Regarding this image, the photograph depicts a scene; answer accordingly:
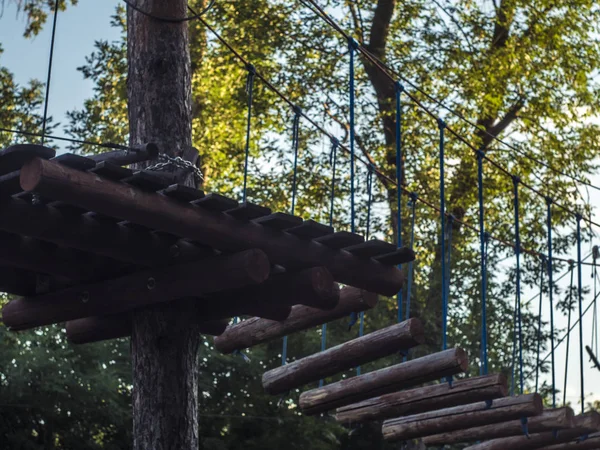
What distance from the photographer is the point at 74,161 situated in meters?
3.42

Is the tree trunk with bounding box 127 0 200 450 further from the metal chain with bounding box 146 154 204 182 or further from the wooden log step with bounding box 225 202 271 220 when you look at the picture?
the wooden log step with bounding box 225 202 271 220

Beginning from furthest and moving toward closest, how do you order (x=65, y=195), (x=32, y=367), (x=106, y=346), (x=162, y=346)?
(x=106, y=346), (x=32, y=367), (x=162, y=346), (x=65, y=195)

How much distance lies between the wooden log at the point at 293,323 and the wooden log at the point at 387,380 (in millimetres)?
371

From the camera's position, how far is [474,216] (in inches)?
495

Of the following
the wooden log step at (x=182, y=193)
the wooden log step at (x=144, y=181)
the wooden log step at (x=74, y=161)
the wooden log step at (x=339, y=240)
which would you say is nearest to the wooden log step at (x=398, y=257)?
the wooden log step at (x=339, y=240)

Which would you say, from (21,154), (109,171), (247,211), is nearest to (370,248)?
(247,211)

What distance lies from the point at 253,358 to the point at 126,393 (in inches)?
56.0

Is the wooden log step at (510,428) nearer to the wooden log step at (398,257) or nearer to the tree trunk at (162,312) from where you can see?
the wooden log step at (398,257)

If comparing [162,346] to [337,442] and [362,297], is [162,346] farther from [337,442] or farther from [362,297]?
[337,442]

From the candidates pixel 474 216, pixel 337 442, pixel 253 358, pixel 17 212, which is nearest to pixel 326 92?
pixel 474 216

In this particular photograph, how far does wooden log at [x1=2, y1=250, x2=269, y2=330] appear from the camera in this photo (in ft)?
13.1

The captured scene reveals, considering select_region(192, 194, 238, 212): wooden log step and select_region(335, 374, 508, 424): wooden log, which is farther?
select_region(335, 374, 508, 424): wooden log

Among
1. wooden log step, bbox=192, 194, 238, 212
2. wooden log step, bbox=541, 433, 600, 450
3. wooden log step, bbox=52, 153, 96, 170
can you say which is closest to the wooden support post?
wooden log step, bbox=192, 194, 238, 212

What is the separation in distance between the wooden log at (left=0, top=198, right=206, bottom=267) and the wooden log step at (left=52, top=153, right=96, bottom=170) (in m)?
0.34
